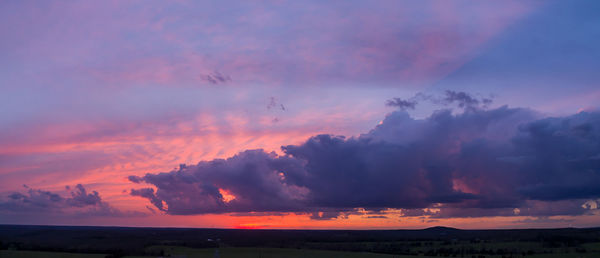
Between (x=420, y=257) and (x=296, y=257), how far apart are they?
19620 millimetres

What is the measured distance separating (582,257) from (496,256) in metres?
13.9

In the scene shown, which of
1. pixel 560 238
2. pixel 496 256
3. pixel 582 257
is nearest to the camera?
pixel 582 257

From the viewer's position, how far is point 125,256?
73000 mm

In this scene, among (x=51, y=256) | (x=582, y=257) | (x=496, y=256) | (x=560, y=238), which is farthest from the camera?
(x=560, y=238)

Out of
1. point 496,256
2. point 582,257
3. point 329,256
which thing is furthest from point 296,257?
point 582,257

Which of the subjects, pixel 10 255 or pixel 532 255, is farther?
pixel 532 255

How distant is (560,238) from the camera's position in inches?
4660

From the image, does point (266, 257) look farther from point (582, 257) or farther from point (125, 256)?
point (582, 257)

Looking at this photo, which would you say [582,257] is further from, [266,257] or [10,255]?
[10,255]

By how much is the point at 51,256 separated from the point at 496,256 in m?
65.3

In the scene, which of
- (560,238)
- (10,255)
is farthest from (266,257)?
(560,238)

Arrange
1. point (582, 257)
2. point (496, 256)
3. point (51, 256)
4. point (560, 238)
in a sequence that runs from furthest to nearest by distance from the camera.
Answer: point (560, 238), point (496, 256), point (51, 256), point (582, 257)

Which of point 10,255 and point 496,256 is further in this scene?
point 496,256

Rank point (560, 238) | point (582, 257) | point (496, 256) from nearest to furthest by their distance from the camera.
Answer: point (582, 257)
point (496, 256)
point (560, 238)
